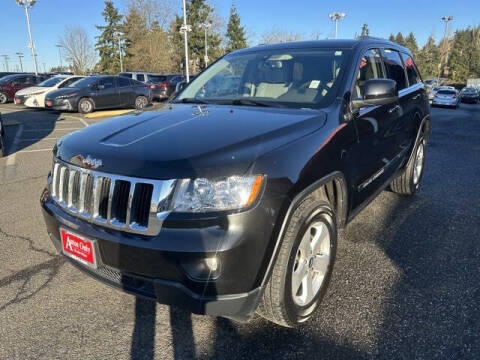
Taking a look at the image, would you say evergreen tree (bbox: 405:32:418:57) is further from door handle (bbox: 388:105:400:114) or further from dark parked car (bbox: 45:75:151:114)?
door handle (bbox: 388:105:400:114)

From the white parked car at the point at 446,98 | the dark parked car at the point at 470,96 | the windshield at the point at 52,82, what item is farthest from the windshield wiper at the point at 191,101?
the dark parked car at the point at 470,96

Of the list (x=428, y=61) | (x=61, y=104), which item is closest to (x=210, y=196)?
(x=61, y=104)

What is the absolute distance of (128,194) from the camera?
1976 millimetres

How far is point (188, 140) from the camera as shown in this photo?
7.05 ft

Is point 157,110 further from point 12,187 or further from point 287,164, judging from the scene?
point 12,187

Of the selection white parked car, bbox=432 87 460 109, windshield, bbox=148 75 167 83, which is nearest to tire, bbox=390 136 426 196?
windshield, bbox=148 75 167 83

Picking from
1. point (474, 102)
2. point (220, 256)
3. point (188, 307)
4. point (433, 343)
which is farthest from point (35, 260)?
point (474, 102)

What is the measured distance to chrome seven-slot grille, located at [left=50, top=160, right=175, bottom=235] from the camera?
189cm

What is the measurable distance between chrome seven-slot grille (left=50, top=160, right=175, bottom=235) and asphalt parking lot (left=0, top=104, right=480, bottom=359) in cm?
79

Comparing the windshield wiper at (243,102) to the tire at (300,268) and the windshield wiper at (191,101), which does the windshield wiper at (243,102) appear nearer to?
the windshield wiper at (191,101)

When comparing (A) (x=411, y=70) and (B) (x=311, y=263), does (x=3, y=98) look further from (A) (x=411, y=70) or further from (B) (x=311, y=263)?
(B) (x=311, y=263)

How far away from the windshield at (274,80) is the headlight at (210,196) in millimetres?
1216

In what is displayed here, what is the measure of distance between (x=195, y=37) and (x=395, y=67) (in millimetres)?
54668

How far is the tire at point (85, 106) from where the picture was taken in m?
15.0
